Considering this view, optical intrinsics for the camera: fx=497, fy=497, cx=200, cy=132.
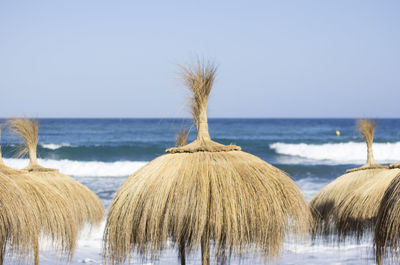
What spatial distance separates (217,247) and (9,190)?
1.86m

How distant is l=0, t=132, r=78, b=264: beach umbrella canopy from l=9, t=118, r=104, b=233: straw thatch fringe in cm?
88

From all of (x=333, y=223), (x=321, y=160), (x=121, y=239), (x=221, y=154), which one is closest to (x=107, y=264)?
(x=121, y=239)

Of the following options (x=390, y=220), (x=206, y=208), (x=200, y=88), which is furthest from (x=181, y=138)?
(x=390, y=220)

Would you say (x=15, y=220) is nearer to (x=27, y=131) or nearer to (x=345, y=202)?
(x=27, y=131)

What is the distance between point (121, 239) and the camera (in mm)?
3912

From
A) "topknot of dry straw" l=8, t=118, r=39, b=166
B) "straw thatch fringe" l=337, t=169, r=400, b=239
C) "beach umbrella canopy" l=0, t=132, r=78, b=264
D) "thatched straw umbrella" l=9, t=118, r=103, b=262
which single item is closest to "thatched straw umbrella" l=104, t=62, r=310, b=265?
"beach umbrella canopy" l=0, t=132, r=78, b=264

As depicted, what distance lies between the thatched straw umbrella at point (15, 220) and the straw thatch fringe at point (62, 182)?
6.82 ft

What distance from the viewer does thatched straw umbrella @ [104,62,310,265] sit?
3.66 m

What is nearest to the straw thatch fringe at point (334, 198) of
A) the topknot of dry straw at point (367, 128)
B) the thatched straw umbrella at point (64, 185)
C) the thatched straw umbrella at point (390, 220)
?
the topknot of dry straw at point (367, 128)

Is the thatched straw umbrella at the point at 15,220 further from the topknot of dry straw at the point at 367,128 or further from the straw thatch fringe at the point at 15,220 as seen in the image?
the topknot of dry straw at the point at 367,128

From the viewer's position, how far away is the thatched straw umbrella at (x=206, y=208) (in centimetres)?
366

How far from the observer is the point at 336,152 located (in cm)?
2700

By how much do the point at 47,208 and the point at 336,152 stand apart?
23605mm

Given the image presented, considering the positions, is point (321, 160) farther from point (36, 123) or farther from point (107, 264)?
point (107, 264)
